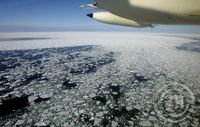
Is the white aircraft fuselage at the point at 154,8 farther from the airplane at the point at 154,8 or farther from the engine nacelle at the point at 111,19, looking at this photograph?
the engine nacelle at the point at 111,19

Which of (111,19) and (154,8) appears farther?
(111,19)

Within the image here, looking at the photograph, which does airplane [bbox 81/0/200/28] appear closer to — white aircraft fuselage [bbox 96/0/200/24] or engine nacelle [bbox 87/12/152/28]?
white aircraft fuselage [bbox 96/0/200/24]

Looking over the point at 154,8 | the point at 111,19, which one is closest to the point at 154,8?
the point at 154,8

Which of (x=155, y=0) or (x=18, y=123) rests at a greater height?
(x=155, y=0)

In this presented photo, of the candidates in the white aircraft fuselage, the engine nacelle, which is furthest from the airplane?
the engine nacelle

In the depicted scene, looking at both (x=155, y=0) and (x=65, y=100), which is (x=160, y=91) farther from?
(x=155, y=0)

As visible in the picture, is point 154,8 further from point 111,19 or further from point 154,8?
point 111,19

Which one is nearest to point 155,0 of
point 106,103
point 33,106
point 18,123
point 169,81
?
point 18,123

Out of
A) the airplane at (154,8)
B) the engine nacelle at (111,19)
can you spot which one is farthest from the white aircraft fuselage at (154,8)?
the engine nacelle at (111,19)
